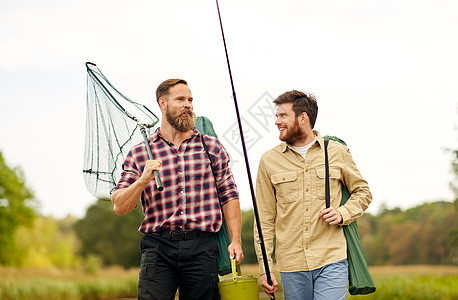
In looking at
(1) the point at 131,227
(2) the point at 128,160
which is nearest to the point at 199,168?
(2) the point at 128,160

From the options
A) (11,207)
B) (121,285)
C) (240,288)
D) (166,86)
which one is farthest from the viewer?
(11,207)

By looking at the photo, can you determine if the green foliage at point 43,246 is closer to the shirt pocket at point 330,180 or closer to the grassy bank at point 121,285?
the grassy bank at point 121,285

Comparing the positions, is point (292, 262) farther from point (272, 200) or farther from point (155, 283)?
point (155, 283)

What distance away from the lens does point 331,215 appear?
12.3 feet

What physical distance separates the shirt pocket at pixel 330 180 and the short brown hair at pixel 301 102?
409mm

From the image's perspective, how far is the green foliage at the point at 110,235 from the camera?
88.2 feet

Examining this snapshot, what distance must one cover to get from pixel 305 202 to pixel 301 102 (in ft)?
2.50

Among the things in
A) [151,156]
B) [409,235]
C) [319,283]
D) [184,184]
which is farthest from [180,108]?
[409,235]

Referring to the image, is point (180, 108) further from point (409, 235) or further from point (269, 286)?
point (409, 235)

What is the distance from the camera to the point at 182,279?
384cm

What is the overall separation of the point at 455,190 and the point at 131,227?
17.4m

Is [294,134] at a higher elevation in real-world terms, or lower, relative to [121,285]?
higher

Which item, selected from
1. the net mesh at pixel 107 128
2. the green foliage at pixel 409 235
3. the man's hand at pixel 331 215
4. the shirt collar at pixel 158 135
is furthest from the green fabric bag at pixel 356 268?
the green foliage at pixel 409 235

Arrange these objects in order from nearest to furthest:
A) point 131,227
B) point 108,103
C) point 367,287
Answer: point 367,287, point 108,103, point 131,227
